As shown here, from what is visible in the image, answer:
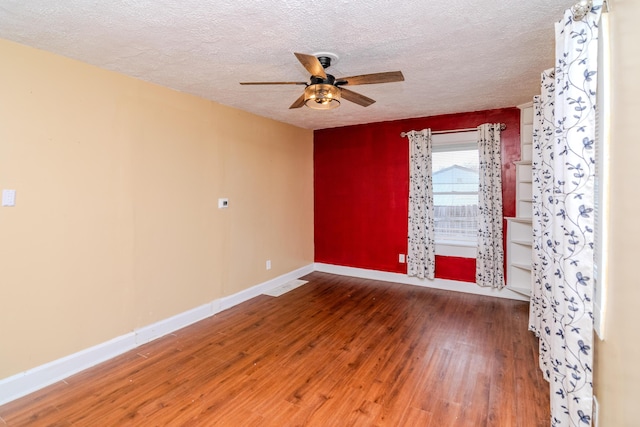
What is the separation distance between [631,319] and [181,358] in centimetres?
286

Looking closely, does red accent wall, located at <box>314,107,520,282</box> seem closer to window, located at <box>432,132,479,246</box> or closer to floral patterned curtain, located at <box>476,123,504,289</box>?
floral patterned curtain, located at <box>476,123,504,289</box>

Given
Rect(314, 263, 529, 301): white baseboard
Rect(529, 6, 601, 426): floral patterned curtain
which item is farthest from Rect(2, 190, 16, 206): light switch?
Rect(314, 263, 529, 301): white baseboard

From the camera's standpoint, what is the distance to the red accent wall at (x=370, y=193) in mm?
4391

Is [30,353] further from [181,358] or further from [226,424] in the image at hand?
[226,424]

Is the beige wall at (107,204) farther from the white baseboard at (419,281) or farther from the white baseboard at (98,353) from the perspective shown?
the white baseboard at (419,281)

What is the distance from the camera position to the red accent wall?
14.4 feet

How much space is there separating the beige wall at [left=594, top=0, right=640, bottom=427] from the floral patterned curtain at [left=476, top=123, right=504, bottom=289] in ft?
9.02

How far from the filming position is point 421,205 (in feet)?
14.6

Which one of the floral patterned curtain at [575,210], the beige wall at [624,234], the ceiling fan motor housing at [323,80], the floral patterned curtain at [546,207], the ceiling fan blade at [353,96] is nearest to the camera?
the beige wall at [624,234]

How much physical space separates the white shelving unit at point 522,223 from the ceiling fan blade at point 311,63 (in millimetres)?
A: 2889

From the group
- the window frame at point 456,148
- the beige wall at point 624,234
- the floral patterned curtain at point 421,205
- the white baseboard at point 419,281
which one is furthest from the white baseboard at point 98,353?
the beige wall at point 624,234

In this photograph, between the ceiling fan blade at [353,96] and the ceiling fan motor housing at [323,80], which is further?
the ceiling fan blade at [353,96]

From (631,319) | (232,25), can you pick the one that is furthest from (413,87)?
(631,319)

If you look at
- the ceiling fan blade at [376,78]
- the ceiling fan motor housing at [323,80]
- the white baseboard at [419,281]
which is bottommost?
the white baseboard at [419,281]
